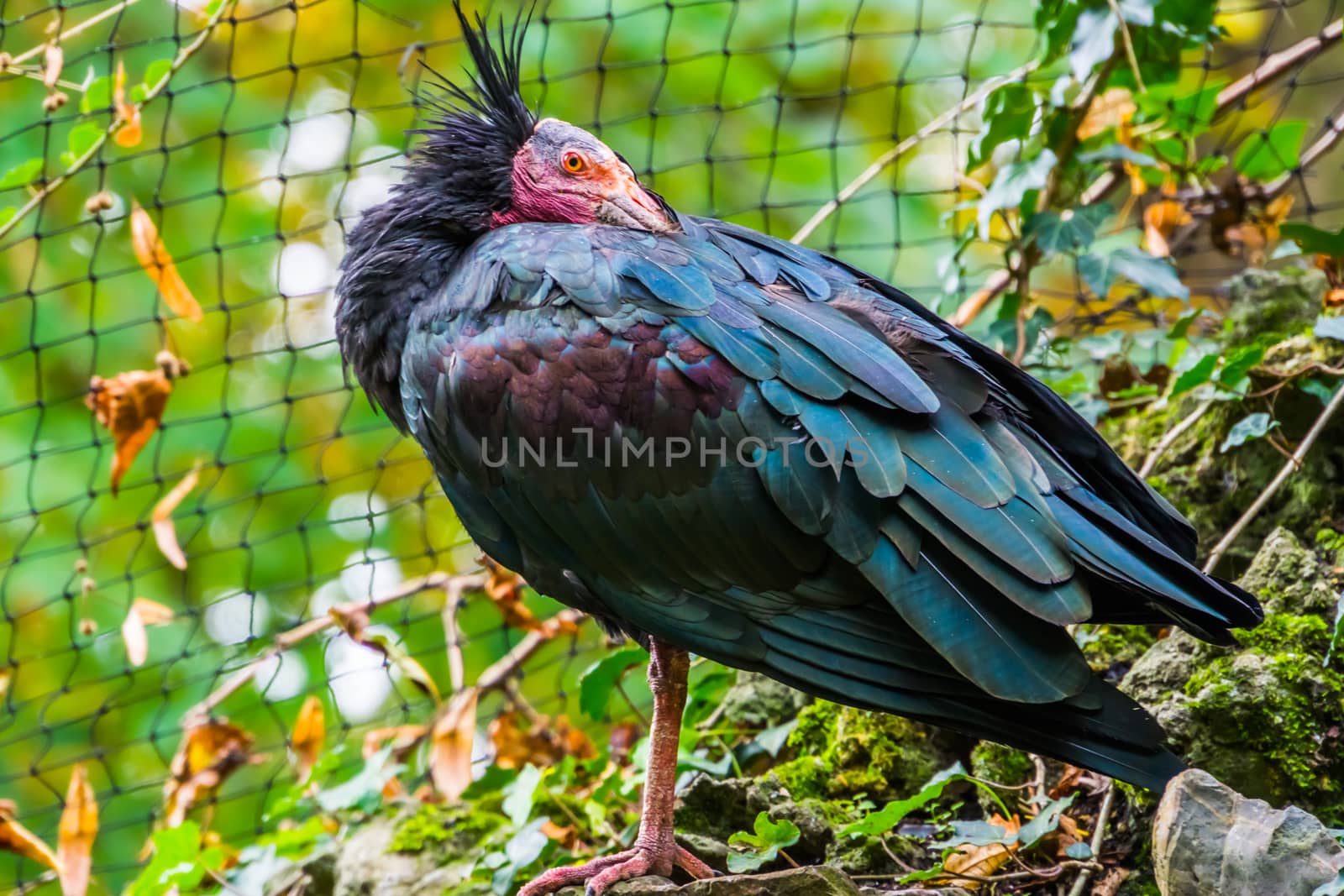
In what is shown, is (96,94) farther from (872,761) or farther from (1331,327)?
(1331,327)

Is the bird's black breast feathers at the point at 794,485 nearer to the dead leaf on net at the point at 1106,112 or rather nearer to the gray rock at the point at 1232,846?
the gray rock at the point at 1232,846

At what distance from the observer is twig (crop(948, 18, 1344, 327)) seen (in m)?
4.42

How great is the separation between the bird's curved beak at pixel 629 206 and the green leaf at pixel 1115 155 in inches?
67.2

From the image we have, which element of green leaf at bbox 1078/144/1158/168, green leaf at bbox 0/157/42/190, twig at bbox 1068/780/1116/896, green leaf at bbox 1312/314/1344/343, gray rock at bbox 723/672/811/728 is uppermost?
green leaf at bbox 1078/144/1158/168

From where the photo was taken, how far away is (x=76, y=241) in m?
6.54

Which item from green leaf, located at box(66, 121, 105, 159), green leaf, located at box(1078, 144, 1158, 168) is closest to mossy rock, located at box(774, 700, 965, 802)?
green leaf, located at box(1078, 144, 1158, 168)

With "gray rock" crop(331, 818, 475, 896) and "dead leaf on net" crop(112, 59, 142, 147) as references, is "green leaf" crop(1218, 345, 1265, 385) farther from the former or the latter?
"dead leaf on net" crop(112, 59, 142, 147)

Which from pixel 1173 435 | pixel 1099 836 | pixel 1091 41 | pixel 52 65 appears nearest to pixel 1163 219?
pixel 1091 41

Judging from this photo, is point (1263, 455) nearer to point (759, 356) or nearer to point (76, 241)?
point (759, 356)

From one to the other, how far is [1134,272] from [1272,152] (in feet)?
3.07

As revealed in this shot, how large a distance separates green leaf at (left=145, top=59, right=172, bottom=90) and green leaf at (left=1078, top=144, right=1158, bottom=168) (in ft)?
9.44

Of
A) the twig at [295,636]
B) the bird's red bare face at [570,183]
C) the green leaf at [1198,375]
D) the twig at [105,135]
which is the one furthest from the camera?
the twig at [295,636]

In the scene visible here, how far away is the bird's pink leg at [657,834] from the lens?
9.18ft

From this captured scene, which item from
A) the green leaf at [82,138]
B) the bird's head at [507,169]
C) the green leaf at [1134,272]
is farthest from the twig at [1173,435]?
the green leaf at [82,138]
